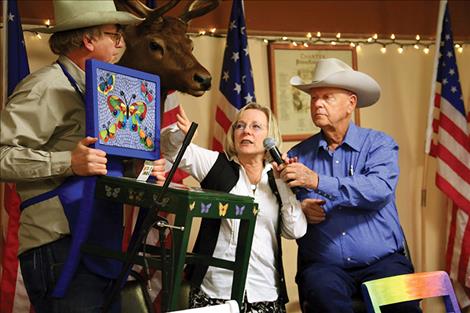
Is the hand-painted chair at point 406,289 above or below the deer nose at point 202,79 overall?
below

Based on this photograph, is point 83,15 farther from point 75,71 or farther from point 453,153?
point 453,153

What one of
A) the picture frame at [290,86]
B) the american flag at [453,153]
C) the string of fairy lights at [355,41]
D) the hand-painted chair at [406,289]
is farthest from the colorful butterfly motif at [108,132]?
the american flag at [453,153]

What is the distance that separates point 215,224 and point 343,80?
3.24ft

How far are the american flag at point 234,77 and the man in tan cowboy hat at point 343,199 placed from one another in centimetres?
81

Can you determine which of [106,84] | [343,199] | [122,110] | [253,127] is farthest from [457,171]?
[106,84]

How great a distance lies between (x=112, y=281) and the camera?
2246mm

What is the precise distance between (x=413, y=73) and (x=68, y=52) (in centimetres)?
335

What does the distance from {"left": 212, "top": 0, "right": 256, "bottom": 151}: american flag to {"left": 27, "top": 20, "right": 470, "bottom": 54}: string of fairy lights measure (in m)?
0.23

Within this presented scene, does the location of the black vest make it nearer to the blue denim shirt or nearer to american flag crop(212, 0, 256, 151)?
the blue denim shirt

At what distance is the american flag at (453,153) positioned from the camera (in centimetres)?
455

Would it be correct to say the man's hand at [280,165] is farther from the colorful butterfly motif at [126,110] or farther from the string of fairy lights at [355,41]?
the string of fairy lights at [355,41]

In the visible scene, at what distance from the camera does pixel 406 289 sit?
225cm

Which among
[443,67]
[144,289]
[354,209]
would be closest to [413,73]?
[443,67]

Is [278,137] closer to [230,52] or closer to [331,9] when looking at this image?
[230,52]
